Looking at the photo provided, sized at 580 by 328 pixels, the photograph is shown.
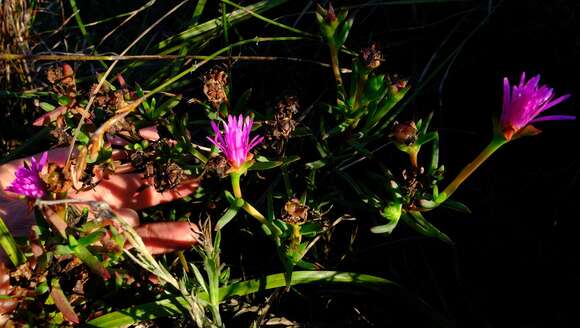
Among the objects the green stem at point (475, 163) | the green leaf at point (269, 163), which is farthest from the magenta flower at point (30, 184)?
the green stem at point (475, 163)

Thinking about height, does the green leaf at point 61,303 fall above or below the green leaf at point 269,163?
below

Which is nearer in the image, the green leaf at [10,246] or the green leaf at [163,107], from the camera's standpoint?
the green leaf at [10,246]

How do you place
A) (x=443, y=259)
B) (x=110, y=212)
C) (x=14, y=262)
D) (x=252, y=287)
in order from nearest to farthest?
(x=110, y=212)
(x=14, y=262)
(x=252, y=287)
(x=443, y=259)

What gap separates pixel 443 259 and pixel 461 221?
113 millimetres

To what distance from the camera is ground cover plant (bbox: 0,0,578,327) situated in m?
1.18

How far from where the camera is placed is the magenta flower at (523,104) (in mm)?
1018

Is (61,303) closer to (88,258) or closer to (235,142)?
(88,258)

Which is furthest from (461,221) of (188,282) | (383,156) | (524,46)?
(188,282)

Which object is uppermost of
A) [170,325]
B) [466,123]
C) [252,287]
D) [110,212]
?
[466,123]

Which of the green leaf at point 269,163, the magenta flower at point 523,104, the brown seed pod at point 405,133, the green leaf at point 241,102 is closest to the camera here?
the magenta flower at point 523,104

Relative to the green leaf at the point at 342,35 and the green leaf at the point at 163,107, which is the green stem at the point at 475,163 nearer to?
the green leaf at the point at 342,35

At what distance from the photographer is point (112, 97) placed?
4.17 ft

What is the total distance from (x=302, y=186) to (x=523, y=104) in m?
0.64

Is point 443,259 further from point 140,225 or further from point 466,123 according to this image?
point 140,225
